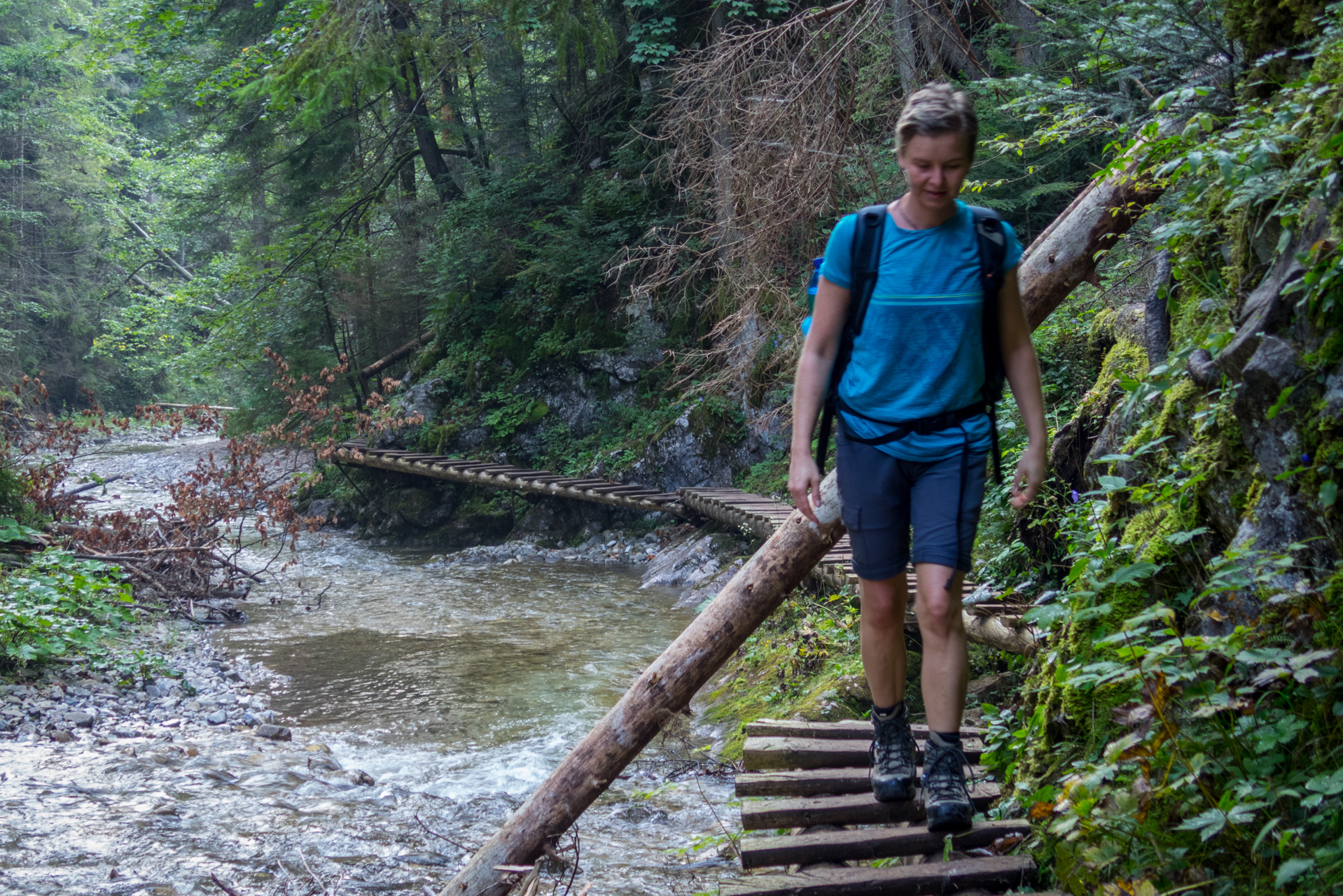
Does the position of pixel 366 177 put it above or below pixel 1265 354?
above

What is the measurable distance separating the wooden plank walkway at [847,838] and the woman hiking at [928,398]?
0.12 meters

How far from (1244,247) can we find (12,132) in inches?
1250

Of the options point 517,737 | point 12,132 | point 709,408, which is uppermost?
point 12,132

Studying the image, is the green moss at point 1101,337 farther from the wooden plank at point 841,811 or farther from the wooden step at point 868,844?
the wooden step at point 868,844

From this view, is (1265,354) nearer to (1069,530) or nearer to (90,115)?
(1069,530)

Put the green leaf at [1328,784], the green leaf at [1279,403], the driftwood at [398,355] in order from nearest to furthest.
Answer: the green leaf at [1328,784] < the green leaf at [1279,403] < the driftwood at [398,355]

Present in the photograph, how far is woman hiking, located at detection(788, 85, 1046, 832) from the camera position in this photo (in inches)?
90.7

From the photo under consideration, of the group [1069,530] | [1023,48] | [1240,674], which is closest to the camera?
[1240,674]

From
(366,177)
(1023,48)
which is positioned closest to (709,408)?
(1023,48)

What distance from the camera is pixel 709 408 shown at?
39.5ft

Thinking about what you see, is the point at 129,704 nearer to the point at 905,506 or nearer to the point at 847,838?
the point at 847,838

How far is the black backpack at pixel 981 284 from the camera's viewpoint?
233 centimetres

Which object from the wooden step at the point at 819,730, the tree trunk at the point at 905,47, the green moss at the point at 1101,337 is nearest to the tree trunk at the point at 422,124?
the tree trunk at the point at 905,47

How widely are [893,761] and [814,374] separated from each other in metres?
1.14
